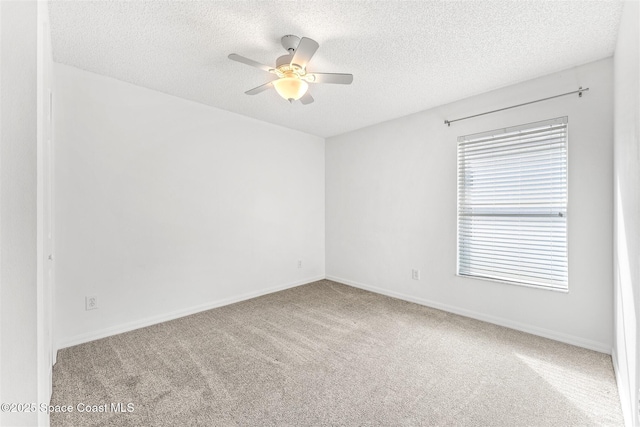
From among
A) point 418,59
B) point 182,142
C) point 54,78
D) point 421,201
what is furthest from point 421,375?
point 54,78

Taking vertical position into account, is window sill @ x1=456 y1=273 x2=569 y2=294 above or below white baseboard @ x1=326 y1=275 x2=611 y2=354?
above

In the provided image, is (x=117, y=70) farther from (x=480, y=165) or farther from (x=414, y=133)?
(x=480, y=165)

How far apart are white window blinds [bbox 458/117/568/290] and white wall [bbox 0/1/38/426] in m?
3.45

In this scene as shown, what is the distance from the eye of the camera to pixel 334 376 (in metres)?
2.02

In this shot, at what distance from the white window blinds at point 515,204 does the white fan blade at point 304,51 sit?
6.93 ft

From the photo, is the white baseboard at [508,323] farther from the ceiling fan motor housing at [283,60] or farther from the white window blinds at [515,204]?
the ceiling fan motor housing at [283,60]

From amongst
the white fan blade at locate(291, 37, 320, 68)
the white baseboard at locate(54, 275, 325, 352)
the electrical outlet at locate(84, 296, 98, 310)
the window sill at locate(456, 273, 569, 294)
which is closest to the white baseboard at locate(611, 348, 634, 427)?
the window sill at locate(456, 273, 569, 294)

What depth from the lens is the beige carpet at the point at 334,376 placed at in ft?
5.40

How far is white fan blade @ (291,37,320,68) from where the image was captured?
5.75 ft

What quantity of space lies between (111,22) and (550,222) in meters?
3.89

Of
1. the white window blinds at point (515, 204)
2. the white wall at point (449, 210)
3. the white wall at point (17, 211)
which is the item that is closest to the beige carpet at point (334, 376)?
the white wall at point (449, 210)

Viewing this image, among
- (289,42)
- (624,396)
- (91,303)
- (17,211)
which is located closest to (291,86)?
(289,42)

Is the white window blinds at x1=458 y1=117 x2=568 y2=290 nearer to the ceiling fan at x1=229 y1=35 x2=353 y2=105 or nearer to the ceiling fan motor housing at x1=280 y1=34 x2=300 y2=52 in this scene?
the ceiling fan at x1=229 y1=35 x2=353 y2=105

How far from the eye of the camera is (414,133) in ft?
11.8
